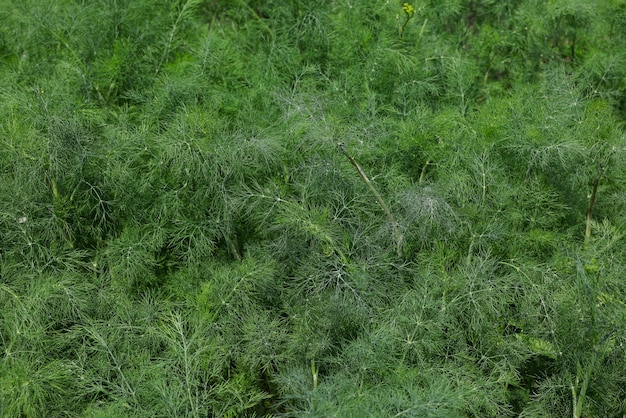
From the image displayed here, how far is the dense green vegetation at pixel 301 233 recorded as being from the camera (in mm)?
2957

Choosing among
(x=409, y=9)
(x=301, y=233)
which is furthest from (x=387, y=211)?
(x=409, y=9)

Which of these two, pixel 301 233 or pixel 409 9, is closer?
pixel 301 233

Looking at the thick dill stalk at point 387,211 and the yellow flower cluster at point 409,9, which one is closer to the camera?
the thick dill stalk at point 387,211

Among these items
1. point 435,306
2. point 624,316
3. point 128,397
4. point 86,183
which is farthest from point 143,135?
point 624,316

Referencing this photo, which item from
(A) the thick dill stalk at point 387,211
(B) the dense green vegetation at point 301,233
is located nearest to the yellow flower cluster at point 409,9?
(B) the dense green vegetation at point 301,233

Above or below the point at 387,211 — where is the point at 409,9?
above

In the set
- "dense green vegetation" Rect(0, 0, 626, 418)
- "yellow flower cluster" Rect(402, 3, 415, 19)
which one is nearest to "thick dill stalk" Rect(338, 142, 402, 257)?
"dense green vegetation" Rect(0, 0, 626, 418)

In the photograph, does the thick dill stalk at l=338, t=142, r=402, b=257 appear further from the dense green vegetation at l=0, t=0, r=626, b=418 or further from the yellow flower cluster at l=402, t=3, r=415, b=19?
the yellow flower cluster at l=402, t=3, r=415, b=19

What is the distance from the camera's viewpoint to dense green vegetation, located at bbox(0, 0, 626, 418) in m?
2.96

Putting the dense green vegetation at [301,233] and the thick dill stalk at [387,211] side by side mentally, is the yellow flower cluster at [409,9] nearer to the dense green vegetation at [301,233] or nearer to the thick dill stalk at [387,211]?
the dense green vegetation at [301,233]

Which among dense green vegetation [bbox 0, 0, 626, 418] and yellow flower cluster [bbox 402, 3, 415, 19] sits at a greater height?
yellow flower cluster [bbox 402, 3, 415, 19]

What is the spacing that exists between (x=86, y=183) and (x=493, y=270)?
1.79 m

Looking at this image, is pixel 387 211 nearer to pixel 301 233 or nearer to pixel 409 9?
pixel 301 233

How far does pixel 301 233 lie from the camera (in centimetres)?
312
